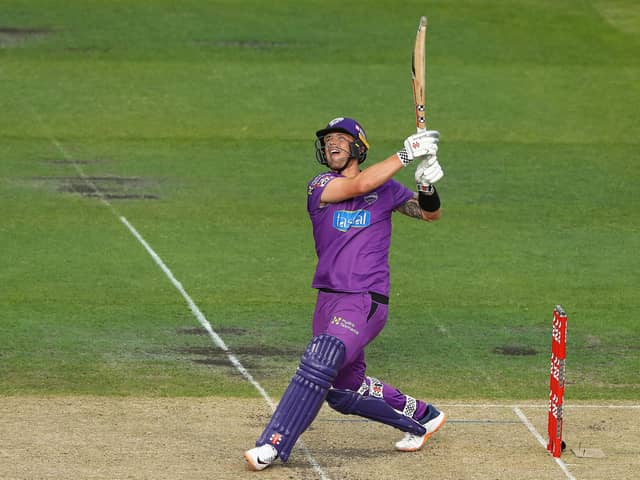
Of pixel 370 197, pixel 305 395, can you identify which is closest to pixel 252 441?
pixel 305 395

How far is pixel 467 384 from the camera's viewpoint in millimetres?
12211

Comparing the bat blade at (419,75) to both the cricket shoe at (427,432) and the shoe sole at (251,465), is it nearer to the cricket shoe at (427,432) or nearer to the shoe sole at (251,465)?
the cricket shoe at (427,432)

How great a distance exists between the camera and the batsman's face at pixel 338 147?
1023 centimetres

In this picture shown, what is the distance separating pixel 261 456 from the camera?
31.5ft

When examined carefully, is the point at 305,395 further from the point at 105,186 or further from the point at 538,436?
the point at 105,186

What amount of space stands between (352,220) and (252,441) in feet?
6.03

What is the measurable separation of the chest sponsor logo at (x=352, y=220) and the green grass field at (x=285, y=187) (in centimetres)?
245

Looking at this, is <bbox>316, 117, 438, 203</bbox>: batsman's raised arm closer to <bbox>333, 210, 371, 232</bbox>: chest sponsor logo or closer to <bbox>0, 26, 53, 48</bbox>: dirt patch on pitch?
<bbox>333, 210, 371, 232</bbox>: chest sponsor logo

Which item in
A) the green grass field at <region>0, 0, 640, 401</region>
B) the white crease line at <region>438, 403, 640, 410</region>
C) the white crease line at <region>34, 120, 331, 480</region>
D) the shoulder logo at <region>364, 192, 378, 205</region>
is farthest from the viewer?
the green grass field at <region>0, 0, 640, 401</region>

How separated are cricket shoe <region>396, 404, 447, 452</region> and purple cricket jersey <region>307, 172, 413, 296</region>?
3.37 ft

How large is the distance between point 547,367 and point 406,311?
7.40 feet

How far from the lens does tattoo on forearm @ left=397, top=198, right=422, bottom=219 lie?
10227mm

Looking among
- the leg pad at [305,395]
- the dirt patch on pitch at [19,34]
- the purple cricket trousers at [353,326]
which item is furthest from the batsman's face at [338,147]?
the dirt patch on pitch at [19,34]

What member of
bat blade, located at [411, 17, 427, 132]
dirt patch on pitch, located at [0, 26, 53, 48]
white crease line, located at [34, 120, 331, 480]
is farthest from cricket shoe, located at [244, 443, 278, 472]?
dirt patch on pitch, located at [0, 26, 53, 48]
